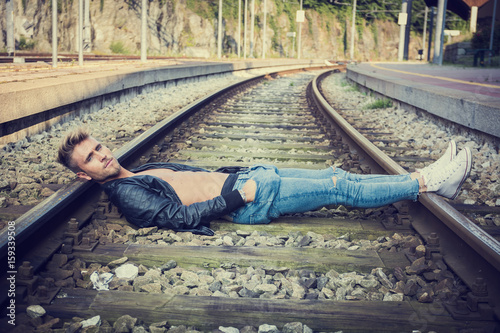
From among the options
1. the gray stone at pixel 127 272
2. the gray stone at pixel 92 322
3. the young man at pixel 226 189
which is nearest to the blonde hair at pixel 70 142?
the young man at pixel 226 189

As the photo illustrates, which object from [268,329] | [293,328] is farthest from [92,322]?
[293,328]

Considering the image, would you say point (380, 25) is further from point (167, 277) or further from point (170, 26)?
point (167, 277)

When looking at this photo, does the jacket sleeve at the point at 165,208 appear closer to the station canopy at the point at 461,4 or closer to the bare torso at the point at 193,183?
the bare torso at the point at 193,183

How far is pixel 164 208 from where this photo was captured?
3324mm

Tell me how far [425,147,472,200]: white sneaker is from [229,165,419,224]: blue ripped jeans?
127mm

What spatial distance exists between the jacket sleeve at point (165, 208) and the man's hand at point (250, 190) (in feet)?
0.34

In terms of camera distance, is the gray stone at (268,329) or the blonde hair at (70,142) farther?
the blonde hair at (70,142)

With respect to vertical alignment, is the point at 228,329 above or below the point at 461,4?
below

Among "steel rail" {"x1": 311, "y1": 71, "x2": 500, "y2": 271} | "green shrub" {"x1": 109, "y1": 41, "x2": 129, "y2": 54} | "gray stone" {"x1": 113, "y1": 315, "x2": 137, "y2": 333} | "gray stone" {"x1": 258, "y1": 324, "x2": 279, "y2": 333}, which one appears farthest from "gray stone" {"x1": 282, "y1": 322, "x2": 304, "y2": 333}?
"green shrub" {"x1": 109, "y1": 41, "x2": 129, "y2": 54}

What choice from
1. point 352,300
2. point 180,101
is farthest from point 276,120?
point 352,300

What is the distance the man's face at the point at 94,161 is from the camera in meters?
3.51

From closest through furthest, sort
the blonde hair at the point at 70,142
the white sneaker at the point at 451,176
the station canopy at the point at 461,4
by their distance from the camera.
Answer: the blonde hair at the point at 70,142 → the white sneaker at the point at 451,176 → the station canopy at the point at 461,4

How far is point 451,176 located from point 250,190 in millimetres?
1401

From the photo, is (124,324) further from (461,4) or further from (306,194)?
(461,4)
